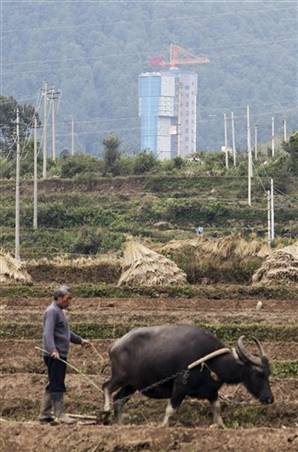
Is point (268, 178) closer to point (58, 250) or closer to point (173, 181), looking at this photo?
point (173, 181)

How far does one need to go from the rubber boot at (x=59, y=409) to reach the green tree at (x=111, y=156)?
51.4m

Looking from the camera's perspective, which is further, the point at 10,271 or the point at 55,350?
the point at 10,271

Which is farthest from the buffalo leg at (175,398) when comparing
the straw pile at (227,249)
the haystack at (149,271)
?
the straw pile at (227,249)

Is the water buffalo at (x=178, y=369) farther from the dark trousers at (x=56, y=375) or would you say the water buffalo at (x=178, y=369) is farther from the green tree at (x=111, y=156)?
the green tree at (x=111, y=156)

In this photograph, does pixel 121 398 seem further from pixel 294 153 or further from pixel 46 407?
pixel 294 153

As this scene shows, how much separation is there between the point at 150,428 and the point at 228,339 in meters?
7.36

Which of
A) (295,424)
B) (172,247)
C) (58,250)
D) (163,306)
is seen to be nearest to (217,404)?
(295,424)

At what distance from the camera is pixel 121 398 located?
46.8 ft

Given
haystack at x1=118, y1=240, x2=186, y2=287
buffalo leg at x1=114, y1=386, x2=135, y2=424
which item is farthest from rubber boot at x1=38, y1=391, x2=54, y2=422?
haystack at x1=118, y1=240, x2=186, y2=287

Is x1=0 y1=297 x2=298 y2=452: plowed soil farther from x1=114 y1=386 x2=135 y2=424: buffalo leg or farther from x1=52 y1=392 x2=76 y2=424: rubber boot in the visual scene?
x1=52 y1=392 x2=76 y2=424: rubber boot

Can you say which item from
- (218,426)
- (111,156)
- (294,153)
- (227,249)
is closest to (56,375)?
(218,426)

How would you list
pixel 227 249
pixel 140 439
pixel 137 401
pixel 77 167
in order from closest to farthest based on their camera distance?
pixel 140 439 → pixel 137 401 → pixel 227 249 → pixel 77 167

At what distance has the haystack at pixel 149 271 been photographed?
96.3 feet

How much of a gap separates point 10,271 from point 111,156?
34862 mm
